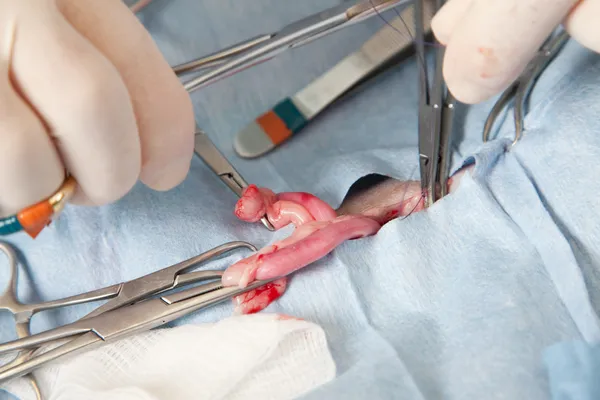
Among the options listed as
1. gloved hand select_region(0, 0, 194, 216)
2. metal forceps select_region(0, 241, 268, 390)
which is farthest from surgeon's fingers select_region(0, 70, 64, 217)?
metal forceps select_region(0, 241, 268, 390)

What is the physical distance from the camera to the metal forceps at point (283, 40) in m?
0.70

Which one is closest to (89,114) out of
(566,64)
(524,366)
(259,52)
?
(259,52)

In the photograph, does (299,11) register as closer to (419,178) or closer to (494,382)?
(419,178)

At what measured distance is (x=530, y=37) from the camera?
19.1 inches

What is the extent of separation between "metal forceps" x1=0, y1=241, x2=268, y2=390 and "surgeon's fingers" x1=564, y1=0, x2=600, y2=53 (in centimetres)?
37

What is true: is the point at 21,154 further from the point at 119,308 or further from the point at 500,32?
the point at 500,32

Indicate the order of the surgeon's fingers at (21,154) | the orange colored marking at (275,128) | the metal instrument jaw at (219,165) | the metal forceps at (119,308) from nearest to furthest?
the surgeon's fingers at (21,154) < the metal forceps at (119,308) < the metal instrument jaw at (219,165) < the orange colored marking at (275,128)

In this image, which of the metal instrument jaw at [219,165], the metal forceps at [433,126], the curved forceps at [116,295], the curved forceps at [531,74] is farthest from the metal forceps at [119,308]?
the curved forceps at [531,74]

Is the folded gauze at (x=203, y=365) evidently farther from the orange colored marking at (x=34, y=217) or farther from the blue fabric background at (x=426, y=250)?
the orange colored marking at (x=34, y=217)

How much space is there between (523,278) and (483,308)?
2.0 inches

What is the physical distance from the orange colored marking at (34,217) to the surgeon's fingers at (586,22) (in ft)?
1.51

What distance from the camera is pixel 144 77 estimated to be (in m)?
0.52

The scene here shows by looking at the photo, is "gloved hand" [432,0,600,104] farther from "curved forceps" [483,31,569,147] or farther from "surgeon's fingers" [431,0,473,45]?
"curved forceps" [483,31,569,147]

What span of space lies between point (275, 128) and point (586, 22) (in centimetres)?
49
